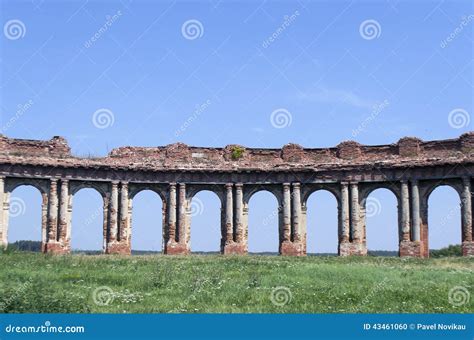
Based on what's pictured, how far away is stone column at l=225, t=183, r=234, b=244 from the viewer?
33.4 metres

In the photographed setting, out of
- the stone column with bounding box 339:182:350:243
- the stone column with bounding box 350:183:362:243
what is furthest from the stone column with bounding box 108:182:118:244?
the stone column with bounding box 350:183:362:243

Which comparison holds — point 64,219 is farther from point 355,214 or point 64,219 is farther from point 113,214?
point 355,214

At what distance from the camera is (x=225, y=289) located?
15078mm

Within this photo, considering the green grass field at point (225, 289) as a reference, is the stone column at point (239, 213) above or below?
above

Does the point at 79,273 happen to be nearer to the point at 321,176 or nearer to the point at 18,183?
the point at 18,183

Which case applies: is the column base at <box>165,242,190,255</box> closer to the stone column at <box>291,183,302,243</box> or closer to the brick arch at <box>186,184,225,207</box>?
the brick arch at <box>186,184,225,207</box>

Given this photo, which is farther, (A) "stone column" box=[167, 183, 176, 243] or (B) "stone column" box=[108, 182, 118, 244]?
(A) "stone column" box=[167, 183, 176, 243]

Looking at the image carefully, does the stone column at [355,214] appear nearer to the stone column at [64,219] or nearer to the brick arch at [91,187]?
the brick arch at [91,187]

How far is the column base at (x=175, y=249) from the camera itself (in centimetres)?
3306

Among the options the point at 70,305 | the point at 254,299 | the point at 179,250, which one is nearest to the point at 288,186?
the point at 179,250

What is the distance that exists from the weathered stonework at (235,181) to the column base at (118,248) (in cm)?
6

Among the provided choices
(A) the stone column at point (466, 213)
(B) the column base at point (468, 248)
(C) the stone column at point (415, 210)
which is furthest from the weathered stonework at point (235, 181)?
(B) the column base at point (468, 248)

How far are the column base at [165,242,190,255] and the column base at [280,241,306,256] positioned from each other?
5516 millimetres

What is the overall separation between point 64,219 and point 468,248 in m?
21.4
